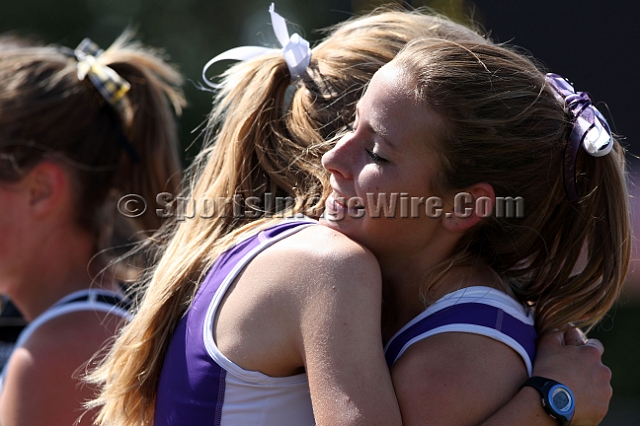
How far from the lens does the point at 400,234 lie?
1.63 metres

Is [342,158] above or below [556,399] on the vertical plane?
above

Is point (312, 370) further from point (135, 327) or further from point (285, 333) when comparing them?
point (135, 327)

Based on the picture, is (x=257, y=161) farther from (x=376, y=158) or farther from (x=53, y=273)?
(x=53, y=273)

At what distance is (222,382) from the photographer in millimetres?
1510

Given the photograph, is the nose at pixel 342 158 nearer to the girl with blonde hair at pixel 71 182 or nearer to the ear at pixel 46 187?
the girl with blonde hair at pixel 71 182

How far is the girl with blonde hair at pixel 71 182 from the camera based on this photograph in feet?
7.30

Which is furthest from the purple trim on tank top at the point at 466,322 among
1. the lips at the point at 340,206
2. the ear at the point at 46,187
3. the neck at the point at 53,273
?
the ear at the point at 46,187

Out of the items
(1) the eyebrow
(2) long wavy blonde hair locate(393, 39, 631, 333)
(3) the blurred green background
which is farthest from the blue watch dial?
(3) the blurred green background

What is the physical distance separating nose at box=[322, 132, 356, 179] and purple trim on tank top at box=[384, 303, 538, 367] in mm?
369

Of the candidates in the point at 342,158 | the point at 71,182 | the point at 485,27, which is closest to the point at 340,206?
the point at 342,158

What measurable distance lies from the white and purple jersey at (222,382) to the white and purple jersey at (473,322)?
0.24 meters

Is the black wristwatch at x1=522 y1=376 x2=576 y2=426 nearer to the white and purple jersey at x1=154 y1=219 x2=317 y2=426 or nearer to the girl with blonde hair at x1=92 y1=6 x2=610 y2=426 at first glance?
the girl with blonde hair at x1=92 y1=6 x2=610 y2=426

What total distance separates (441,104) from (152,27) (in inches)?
271

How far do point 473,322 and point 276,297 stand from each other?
16.2 inches
